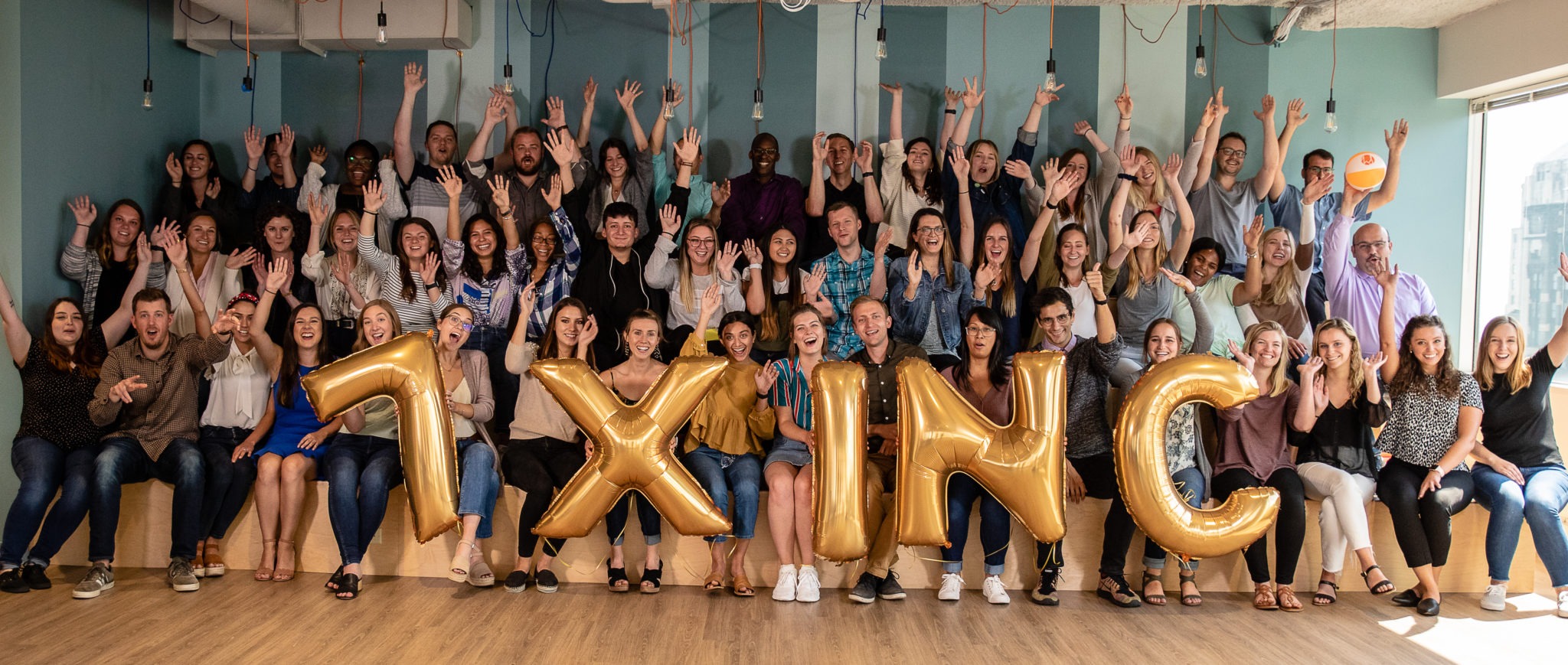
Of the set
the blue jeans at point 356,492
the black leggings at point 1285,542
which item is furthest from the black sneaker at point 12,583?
the black leggings at point 1285,542

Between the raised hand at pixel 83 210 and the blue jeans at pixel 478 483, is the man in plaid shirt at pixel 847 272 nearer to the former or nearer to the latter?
the blue jeans at pixel 478 483

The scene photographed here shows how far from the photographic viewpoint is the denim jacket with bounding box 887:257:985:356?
15.6 ft

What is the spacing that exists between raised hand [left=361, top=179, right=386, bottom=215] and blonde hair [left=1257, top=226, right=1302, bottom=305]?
4.36 metres

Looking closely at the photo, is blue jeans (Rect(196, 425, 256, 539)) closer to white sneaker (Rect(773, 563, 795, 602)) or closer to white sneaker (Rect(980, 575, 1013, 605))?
white sneaker (Rect(773, 563, 795, 602))

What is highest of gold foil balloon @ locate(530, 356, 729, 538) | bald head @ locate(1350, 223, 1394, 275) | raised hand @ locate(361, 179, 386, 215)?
raised hand @ locate(361, 179, 386, 215)

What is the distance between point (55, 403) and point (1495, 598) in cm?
582

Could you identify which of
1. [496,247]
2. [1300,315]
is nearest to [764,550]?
[496,247]

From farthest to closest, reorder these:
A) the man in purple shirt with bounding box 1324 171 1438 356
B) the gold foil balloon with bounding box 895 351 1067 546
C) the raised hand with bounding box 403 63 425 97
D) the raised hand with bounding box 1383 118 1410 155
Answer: the raised hand with bounding box 403 63 425 97 → the raised hand with bounding box 1383 118 1410 155 → the man in purple shirt with bounding box 1324 171 1438 356 → the gold foil balloon with bounding box 895 351 1067 546

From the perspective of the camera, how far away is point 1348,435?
4.11 m

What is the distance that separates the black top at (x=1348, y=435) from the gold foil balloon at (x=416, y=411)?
3.46 meters

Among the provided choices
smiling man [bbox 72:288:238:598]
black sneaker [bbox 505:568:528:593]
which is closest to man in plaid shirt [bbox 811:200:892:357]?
black sneaker [bbox 505:568:528:593]

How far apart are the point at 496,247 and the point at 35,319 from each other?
209cm

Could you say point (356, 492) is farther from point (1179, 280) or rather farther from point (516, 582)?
point (1179, 280)

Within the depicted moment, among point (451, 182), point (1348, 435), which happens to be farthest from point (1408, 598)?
point (451, 182)
